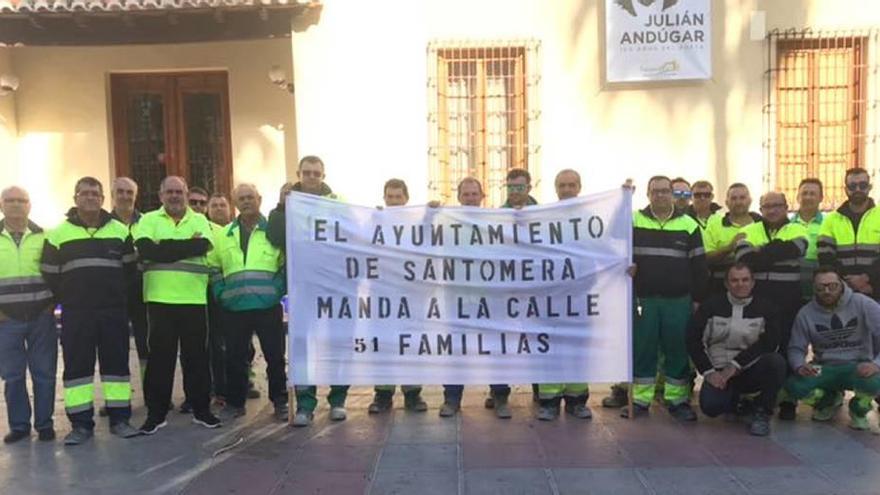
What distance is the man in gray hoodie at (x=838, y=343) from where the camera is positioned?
5617 mm

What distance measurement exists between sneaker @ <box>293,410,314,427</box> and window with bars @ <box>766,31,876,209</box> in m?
6.12

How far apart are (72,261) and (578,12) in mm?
6079

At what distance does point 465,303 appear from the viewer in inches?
236

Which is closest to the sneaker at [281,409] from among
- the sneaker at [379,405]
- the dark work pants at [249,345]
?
the dark work pants at [249,345]

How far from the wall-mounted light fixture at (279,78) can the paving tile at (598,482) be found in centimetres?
637

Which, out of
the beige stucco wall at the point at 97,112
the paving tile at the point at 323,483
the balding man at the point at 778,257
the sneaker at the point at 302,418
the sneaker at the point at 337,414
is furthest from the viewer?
the beige stucco wall at the point at 97,112

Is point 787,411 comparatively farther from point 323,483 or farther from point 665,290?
point 323,483

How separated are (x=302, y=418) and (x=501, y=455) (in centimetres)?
163

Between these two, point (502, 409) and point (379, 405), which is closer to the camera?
point (502, 409)

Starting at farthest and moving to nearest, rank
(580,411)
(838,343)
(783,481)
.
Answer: (580,411), (838,343), (783,481)

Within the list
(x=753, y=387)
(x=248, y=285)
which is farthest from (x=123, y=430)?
(x=753, y=387)

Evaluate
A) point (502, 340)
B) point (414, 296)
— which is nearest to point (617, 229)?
Result: point (502, 340)

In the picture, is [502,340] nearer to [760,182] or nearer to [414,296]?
[414,296]

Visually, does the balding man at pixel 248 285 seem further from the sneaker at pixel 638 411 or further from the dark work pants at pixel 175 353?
the sneaker at pixel 638 411
